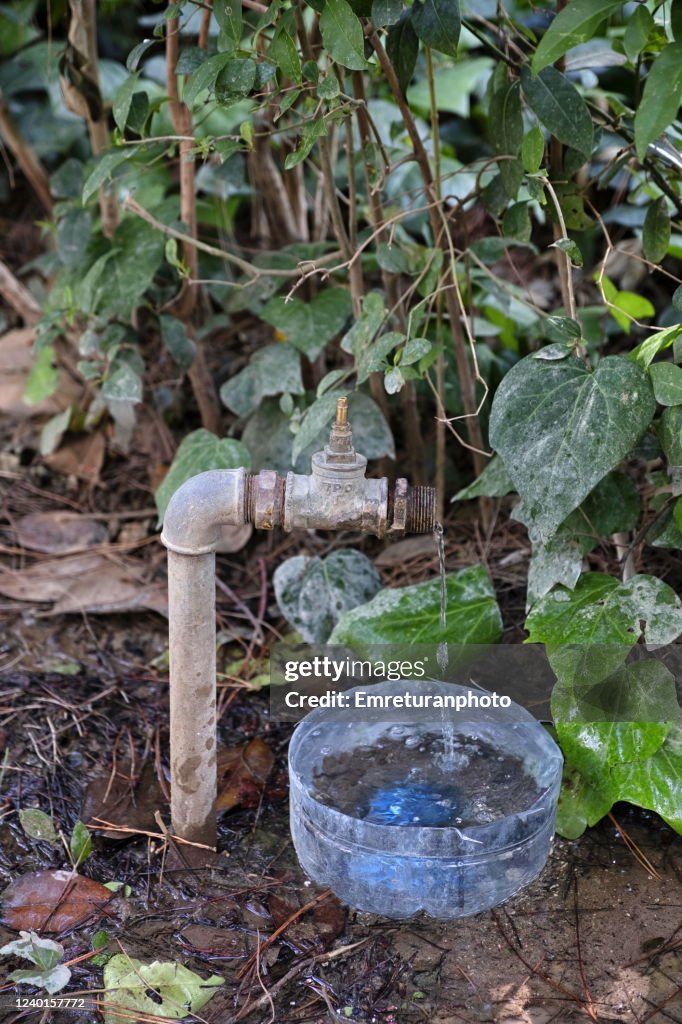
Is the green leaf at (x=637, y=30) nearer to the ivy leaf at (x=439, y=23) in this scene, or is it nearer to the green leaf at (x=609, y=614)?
the ivy leaf at (x=439, y=23)

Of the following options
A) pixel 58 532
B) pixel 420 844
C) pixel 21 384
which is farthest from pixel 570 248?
pixel 21 384

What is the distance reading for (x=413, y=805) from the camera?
182 centimetres

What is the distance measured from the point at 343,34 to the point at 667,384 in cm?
78

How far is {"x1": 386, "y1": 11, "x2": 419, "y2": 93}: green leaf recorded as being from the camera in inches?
79.3

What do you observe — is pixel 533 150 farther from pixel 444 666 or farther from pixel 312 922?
pixel 312 922

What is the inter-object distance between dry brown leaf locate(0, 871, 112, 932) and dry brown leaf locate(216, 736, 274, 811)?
31 centimetres

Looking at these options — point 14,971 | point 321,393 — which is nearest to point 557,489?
point 321,393

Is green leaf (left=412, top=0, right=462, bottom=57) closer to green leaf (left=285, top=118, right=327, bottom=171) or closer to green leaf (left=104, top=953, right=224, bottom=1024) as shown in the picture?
green leaf (left=285, top=118, right=327, bottom=171)

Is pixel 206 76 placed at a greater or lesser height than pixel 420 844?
greater

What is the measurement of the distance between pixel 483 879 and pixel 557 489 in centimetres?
63

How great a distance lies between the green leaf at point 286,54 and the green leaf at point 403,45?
0.27 m

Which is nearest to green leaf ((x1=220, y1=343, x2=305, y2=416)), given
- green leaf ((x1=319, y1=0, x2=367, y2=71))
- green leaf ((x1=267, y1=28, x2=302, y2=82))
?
green leaf ((x1=267, y1=28, x2=302, y2=82))

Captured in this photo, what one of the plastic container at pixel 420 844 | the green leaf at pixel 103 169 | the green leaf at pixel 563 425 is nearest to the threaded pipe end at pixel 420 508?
the green leaf at pixel 563 425

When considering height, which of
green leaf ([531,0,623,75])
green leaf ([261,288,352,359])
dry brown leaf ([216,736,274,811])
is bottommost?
dry brown leaf ([216,736,274,811])
